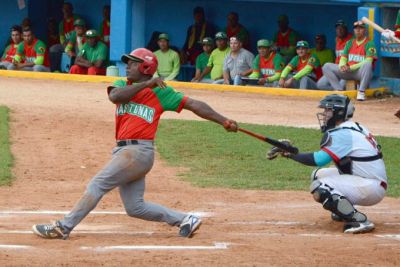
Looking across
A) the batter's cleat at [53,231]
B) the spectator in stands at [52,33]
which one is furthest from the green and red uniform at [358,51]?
the batter's cleat at [53,231]

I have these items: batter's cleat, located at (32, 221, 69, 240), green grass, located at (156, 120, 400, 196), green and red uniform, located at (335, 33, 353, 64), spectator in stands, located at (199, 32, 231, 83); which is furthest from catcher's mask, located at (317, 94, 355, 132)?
spectator in stands, located at (199, 32, 231, 83)

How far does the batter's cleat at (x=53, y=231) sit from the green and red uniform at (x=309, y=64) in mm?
10917

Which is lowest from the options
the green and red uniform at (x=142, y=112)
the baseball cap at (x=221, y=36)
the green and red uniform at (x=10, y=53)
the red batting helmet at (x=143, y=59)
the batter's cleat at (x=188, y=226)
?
the green and red uniform at (x=10, y=53)

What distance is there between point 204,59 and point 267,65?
1.45 meters

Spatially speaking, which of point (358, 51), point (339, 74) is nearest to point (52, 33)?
point (339, 74)

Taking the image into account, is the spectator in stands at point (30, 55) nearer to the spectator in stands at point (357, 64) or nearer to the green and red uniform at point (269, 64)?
the green and red uniform at point (269, 64)

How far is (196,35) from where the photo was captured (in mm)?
20562

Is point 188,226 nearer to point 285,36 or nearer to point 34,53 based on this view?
point 285,36

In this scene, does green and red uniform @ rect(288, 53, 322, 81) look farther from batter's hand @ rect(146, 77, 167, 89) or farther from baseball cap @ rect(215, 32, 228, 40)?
batter's hand @ rect(146, 77, 167, 89)

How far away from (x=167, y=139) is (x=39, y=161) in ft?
6.75

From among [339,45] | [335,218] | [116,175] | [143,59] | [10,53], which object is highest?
[143,59]

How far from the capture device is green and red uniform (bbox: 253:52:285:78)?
18703 millimetres

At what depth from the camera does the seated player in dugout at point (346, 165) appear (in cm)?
846

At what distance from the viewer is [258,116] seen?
15.6m
